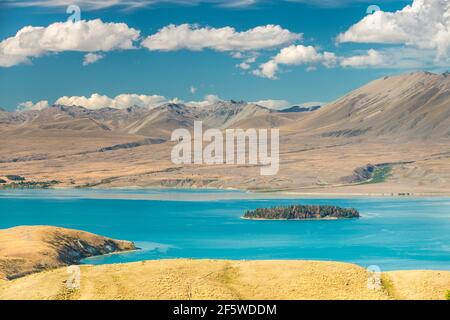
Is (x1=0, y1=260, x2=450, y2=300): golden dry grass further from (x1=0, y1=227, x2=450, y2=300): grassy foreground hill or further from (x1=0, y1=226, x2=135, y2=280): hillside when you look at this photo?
(x1=0, y1=226, x2=135, y2=280): hillside

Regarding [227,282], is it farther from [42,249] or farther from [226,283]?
[42,249]

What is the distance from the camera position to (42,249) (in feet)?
564

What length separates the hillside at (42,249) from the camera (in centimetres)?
15788

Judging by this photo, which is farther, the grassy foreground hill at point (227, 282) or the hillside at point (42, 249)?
the hillside at point (42, 249)

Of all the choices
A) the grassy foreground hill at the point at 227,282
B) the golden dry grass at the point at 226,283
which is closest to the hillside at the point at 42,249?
the golden dry grass at the point at 226,283

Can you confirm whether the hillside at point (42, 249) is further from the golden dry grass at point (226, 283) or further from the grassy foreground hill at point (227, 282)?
the grassy foreground hill at point (227, 282)

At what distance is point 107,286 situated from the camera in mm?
73438

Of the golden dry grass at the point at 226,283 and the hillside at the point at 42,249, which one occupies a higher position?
the golden dry grass at the point at 226,283

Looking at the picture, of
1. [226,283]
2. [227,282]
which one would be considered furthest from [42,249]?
[226,283]
